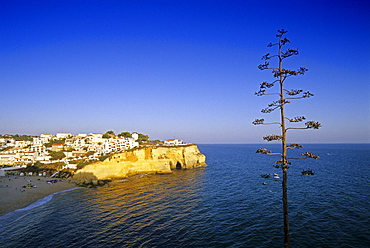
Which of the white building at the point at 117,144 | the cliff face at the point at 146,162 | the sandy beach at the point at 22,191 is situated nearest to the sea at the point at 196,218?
the sandy beach at the point at 22,191

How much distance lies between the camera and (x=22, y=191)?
3862cm

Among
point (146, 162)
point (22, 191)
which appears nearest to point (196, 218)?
point (22, 191)

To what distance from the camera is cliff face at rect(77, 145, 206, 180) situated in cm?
5039

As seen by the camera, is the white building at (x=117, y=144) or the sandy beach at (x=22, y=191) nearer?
the sandy beach at (x=22, y=191)

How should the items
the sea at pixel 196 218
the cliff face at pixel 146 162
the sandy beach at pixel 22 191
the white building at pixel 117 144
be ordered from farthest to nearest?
the white building at pixel 117 144 < the cliff face at pixel 146 162 < the sandy beach at pixel 22 191 < the sea at pixel 196 218

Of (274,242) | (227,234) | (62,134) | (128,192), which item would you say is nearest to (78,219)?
(128,192)

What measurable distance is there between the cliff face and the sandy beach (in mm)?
7220

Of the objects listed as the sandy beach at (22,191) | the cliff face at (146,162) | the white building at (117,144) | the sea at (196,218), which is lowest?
the sandy beach at (22,191)

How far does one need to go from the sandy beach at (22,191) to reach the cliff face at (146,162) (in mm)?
7220

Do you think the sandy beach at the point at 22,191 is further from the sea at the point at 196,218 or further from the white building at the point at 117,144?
the white building at the point at 117,144

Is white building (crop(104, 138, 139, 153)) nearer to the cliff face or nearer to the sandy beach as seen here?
the cliff face

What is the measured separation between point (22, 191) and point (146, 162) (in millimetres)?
28061

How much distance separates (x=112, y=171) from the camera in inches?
2018

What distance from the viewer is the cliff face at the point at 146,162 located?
50.4 meters
